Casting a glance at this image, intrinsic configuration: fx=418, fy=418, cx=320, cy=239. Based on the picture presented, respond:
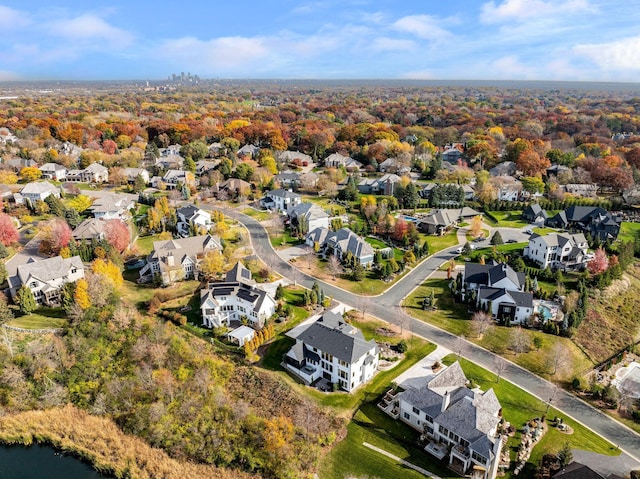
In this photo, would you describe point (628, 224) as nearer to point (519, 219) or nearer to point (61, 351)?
point (519, 219)

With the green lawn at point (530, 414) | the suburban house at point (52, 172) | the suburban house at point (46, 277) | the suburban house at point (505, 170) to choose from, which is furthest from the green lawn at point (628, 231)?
the suburban house at point (52, 172)

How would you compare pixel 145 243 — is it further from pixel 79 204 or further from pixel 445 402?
pixel 445 402

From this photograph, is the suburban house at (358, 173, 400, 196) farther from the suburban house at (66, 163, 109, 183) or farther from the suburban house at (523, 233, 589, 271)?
the suburban house at (66, 163, 109, 183)

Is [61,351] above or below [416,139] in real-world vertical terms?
below

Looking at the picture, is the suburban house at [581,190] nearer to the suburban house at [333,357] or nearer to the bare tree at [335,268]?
the bare tree at [335,268]

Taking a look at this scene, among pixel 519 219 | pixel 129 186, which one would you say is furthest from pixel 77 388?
pixel 519 219

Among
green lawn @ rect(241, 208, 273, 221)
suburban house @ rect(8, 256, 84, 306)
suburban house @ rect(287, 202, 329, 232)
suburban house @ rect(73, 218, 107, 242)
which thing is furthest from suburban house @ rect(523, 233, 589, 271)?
suburban house @ rect(73, 218, 107, 242)
